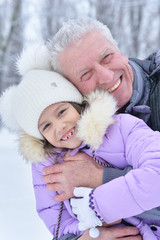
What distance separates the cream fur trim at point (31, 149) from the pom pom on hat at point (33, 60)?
1.43ft

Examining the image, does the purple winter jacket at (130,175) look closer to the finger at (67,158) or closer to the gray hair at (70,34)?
the finger at (67,158)

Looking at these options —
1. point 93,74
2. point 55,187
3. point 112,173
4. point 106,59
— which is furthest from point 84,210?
point 106,59

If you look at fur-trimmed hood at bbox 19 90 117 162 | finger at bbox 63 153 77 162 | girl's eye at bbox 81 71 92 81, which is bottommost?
finger at bbox 63 153 77 162

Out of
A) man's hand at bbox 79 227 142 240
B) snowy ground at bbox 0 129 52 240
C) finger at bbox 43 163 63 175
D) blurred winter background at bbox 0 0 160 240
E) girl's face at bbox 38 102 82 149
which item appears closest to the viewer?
man's hand at bbox 79 227 142 240

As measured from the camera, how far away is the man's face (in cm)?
196

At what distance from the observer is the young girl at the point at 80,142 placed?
58.2 inches

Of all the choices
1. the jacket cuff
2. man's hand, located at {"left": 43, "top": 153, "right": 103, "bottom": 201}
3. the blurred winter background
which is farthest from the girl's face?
the blurred winter background

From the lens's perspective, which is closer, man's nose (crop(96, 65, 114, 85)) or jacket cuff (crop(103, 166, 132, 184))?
jacket cuff (crop(103, 166, 132, 184))

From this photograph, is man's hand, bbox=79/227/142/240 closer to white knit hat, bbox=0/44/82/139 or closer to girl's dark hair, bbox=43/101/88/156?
girl's dark hair, bbox=43/101/88/156

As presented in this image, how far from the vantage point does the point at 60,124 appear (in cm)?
180

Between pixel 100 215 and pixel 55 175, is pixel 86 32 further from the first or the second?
pixel 100 215

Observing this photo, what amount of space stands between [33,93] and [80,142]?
1.29 feet

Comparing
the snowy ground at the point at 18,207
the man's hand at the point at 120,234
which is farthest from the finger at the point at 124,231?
the snowy ground at the point at 18,207

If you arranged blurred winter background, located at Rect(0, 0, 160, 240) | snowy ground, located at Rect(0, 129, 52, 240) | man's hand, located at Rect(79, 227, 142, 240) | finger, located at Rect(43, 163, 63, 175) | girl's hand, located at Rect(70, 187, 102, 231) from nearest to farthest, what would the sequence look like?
girl's hand, located at Rect(70, 187, 102, 231) < man's hand, located at Rect(79, 227, 142, 240) < finger, located at Rect(43, 163, 63, 175) < snowy ground, located at Rect(0, 129, 52, 240) < blurred winter background, located at Rect(0, 0, 160, 240)
